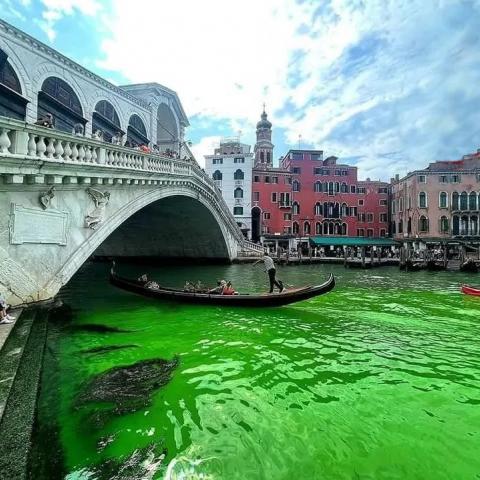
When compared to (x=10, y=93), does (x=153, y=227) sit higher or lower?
lower

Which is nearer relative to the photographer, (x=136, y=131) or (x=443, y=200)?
(x=136, y=131)

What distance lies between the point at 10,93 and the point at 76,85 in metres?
3.71

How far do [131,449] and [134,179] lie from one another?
8144 mm

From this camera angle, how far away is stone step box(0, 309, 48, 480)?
2748mm

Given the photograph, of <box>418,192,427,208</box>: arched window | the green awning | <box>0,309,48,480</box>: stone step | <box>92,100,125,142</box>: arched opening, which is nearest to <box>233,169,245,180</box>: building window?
the green awning

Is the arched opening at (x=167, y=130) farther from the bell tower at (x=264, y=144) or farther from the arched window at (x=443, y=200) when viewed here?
the arched window at (x=443, y=200)

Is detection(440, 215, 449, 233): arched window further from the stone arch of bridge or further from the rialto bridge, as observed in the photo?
the rialto bridge

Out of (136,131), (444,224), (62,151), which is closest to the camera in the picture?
(62,151)

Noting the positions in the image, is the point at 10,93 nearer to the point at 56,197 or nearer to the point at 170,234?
the point at 56,197

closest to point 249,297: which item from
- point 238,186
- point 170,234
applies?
point 170,234

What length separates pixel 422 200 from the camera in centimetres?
3572

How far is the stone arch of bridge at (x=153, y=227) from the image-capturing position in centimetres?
809

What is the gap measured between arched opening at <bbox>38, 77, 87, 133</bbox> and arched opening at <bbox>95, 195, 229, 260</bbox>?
5389 millimetres

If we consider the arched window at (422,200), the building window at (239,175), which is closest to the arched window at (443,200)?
the arched window at (422,200)
